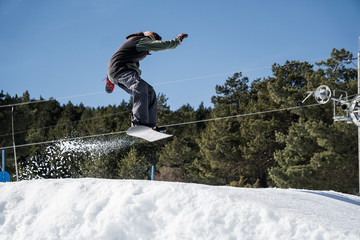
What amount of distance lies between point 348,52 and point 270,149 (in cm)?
958

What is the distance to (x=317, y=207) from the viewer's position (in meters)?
4.36

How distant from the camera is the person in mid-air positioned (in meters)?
5.69

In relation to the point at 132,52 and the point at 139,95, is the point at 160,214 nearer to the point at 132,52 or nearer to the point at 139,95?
the point at 139,95

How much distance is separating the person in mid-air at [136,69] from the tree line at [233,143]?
593 inches

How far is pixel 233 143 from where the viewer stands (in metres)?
35.2

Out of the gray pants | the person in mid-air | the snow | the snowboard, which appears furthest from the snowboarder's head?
the snow

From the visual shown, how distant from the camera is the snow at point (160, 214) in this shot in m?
3.65

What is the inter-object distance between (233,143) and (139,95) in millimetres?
30039

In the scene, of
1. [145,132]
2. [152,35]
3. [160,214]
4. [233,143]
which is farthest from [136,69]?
[233,143]

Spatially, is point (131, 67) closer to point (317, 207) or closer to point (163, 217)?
point (163, 217)

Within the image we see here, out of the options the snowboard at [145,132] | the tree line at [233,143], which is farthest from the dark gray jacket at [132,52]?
the tree line at [233,143]

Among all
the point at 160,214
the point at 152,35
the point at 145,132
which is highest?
the point at 152,35

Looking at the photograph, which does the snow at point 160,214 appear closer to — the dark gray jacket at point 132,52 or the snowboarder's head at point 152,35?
the dark gray jacket at point 132,52

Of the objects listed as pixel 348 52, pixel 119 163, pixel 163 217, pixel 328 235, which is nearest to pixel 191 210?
pixel 163 217
